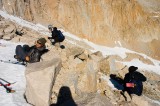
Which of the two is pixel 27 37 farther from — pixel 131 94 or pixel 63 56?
pixel 131 94

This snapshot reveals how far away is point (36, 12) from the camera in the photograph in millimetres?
25781

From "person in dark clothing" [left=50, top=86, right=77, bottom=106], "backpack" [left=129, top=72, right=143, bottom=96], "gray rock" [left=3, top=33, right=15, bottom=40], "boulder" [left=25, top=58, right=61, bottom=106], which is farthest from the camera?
"gray rock" [left=3, top=33, right=15, bottom=40]

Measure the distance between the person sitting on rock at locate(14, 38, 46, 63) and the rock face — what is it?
1267 centimetres

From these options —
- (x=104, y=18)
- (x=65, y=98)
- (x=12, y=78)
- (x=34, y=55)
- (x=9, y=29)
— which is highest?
(x=9, y=29)

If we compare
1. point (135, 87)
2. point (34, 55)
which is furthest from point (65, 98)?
point (135, 87)

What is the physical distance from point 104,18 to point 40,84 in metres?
18.3

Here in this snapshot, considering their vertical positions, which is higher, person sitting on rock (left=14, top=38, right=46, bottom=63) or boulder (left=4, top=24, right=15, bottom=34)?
boulder (left=4, top=24, right=15, bottom=34)

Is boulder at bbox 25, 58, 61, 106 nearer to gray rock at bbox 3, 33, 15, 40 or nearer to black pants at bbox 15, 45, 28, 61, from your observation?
black pants at bbox 15, 45, 28, 61

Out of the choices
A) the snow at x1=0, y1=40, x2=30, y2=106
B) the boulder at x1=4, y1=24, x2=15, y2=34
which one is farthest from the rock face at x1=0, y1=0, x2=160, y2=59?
the snow at x1=0, y1=40, x2=30, y2=106

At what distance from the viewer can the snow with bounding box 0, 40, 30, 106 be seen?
929 cm

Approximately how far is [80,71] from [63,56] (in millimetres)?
1321

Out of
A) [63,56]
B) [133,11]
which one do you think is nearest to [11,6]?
[133,11]

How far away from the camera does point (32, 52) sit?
12289 millimetres

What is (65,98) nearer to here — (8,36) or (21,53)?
(21,53)
